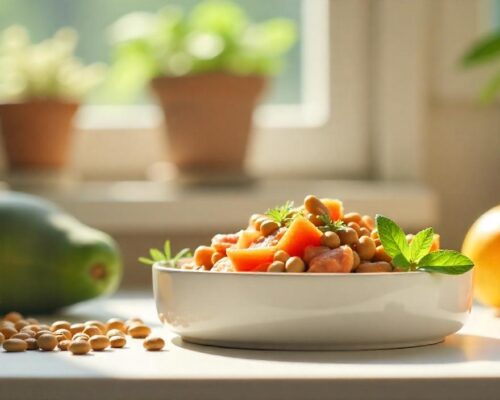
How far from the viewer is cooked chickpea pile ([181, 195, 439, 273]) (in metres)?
0.85

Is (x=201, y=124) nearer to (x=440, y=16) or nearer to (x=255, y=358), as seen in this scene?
(x=440, y=16)

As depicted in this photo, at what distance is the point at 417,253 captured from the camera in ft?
2.86

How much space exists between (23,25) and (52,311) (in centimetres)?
100

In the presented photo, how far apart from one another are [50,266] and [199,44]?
776mm

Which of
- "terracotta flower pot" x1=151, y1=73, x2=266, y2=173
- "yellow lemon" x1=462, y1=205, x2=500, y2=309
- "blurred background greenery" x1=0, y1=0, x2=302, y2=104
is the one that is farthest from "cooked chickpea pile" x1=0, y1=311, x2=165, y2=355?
"blurred background greenery" x1=0, y1=0, x2=302, y2=104

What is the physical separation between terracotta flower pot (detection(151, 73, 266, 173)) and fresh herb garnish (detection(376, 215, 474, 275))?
40.0 inches

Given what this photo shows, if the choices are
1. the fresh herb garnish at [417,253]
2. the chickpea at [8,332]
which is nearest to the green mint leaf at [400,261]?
the fresh herb garnish at [417,253]

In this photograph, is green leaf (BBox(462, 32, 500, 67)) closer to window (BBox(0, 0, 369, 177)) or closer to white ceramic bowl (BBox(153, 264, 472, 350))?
window (BBox(0, 0, 369, 177))

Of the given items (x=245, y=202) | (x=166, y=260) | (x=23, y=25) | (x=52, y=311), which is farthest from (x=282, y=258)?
(x=23, y=25)

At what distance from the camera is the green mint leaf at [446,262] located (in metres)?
0.86

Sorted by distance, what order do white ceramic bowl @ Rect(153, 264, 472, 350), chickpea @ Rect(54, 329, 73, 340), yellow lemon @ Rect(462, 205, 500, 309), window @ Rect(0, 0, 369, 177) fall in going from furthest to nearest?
window @ Rect(0, 0, 369, 177), yellow lemon @ Rect(462, 205, 500, 309), chickpea @ Rect(54, 329, 73, 340), white ceramic bowl @ Rect(153, 264, 472, 350)

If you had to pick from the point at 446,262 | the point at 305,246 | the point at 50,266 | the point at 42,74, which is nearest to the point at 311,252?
the point at 305,246

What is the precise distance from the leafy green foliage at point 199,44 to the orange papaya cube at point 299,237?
103 cm

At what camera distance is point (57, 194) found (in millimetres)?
1812
